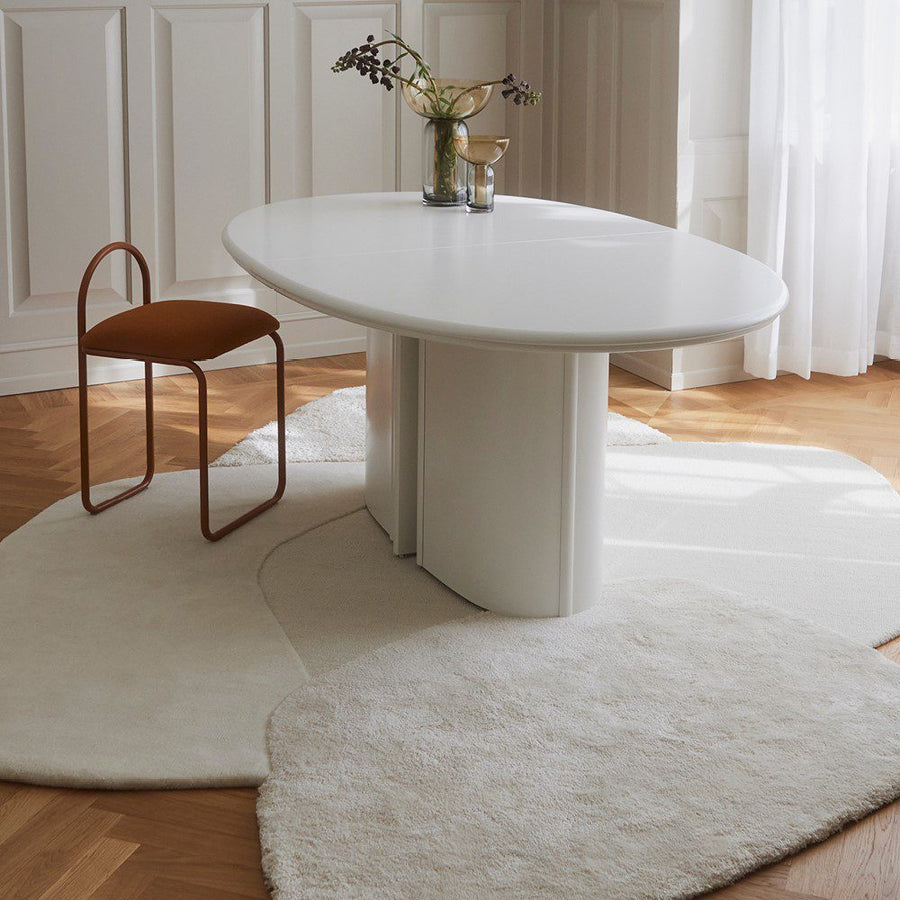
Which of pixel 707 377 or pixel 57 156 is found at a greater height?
pixel 57 156

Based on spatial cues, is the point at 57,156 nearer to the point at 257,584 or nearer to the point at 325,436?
the point at 325,436

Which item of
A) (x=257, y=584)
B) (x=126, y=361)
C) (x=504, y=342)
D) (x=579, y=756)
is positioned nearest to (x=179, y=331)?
(x=257, y=584)

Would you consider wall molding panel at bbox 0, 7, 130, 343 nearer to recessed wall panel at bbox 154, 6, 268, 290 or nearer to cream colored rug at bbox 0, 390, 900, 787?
recessed wall panel at bbox 154, 6, 268, 290

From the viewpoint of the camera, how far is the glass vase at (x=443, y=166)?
120 inches

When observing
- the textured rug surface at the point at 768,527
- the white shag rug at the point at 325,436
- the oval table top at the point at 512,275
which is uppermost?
the oval table top at the point at 512,275

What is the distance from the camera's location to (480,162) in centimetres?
297

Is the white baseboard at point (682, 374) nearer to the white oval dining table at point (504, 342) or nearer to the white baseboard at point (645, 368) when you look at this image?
the white baseboard at point (645, 368)

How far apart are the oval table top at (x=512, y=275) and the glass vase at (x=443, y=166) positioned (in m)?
0.05

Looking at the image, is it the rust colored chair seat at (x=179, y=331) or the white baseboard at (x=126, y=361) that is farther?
the white baseboard at (x=126, y=361)

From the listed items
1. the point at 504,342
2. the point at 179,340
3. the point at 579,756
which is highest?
the point at 504,342

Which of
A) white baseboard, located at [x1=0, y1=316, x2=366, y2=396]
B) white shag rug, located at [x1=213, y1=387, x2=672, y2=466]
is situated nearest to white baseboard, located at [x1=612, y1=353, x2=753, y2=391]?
white shag rug, located at [x1=213, y1=387, x2=672, y2=466]

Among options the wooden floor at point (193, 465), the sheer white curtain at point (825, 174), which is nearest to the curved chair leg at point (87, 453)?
the wooden floor at point (193, 465)

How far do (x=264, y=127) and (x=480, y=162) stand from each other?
1.57 metres

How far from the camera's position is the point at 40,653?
241 centimetres
